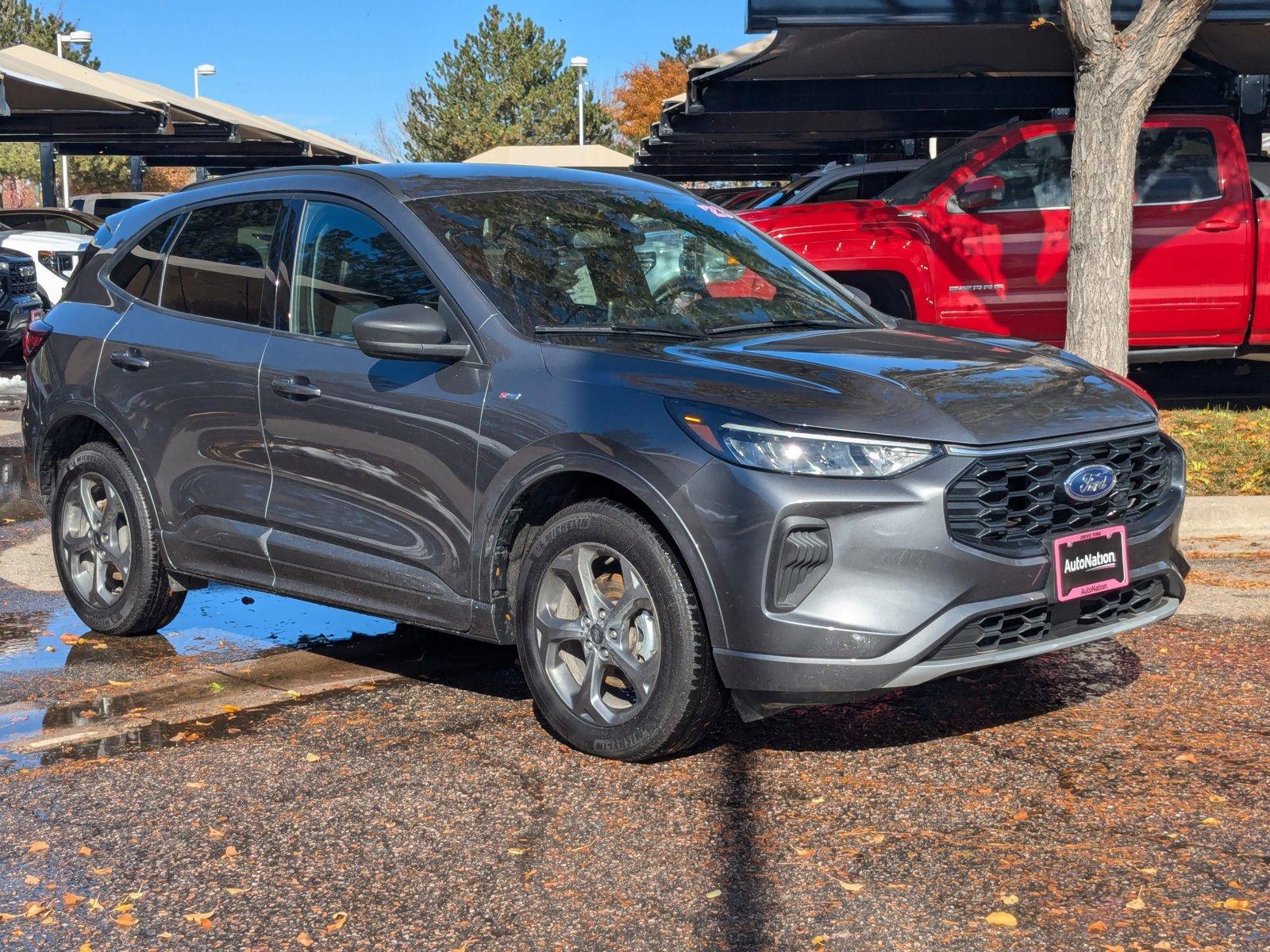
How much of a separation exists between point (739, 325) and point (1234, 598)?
278cm

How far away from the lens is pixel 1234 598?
666 cm

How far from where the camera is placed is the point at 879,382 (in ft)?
14.8

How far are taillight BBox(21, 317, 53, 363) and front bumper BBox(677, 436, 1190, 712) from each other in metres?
3.59

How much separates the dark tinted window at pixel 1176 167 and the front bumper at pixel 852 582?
7.85 metres

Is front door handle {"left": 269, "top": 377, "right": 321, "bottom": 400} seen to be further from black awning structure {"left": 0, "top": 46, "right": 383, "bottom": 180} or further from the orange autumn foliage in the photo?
the orange autumn foliage

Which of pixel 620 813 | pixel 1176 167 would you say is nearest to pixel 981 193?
pixel 1176 167

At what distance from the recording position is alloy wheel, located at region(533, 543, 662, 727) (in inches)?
179

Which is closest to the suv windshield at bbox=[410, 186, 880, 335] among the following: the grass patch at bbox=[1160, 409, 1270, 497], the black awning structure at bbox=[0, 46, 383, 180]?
the grass patch at bbox=[1160, 409, 1270, 497]

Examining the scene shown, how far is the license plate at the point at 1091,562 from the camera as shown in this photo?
4.39 metres

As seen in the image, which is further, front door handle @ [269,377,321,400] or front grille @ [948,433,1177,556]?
front door handle @ [269,377,321,400]

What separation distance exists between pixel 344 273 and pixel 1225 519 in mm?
4736

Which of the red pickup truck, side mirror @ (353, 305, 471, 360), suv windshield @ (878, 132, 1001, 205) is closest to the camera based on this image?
side mirror @ (353, 305, 471, 360)

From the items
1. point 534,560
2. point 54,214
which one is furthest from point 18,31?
point 534,560

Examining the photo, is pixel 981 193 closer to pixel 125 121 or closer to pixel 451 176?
pixel 451 176
